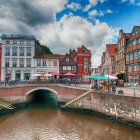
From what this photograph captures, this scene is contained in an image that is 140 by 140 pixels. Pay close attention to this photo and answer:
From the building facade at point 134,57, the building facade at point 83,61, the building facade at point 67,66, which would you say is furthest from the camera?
Answer: the building facade at point 83,61

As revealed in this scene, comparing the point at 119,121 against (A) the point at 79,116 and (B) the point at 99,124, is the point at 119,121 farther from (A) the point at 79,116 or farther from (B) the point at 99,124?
(A) the point at 79,116

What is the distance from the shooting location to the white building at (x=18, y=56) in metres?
47.4

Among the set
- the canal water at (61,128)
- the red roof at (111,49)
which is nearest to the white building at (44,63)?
the red roof at (111,49)

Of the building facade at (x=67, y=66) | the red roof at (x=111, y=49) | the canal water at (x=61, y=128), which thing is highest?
the red roof at (x=111, y=49)

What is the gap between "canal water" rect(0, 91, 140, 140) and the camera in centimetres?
1866

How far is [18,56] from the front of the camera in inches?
1886

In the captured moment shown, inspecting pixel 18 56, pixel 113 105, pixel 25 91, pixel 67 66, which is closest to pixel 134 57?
pixel 67 66

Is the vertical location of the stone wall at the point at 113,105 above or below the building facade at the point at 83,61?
below

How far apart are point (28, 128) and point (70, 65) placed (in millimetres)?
31044

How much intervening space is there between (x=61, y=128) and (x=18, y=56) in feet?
102

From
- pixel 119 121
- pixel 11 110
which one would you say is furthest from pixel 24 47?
pixel 119 121

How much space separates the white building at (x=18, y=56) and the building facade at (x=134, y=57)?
24.4 m

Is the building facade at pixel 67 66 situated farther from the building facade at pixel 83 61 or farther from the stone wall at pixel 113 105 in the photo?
the stone wall at pixel 113 105

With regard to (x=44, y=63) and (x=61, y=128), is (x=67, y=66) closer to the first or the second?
(x=44, y=63)
